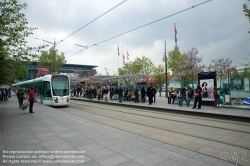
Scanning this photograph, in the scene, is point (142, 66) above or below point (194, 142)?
above

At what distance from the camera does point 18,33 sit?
10.2 metres

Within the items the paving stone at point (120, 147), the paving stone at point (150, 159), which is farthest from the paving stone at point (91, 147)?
the paving stone at point (150, 159)

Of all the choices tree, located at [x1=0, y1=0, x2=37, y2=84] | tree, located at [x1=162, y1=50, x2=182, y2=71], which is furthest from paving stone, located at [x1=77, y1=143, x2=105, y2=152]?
tree, located at [x1=162, y1=50, x2=182, y2=71]

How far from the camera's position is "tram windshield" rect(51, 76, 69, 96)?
1557cm

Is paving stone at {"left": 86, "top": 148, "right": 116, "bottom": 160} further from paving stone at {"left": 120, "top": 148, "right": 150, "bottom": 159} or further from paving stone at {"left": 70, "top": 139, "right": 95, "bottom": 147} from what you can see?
paving stone at {"left": 70, "top": 139, "right": 95, "bottom": 147}

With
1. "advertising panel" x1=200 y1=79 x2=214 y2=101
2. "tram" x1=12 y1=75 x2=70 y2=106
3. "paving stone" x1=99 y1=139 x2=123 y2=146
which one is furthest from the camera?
"tram" x1=12 y1=75 x2=70 y2=106

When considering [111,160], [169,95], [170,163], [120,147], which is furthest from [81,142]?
[169,95]

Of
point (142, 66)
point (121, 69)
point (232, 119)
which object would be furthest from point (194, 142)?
point (121, 69)

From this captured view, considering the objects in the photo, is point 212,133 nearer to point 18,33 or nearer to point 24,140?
point 24,140

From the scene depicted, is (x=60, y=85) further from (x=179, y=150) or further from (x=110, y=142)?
(x=179, y=150)

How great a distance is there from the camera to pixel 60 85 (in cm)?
1583

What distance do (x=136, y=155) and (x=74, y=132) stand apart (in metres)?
3.21

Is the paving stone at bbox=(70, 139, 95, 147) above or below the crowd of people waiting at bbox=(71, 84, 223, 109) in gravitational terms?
below

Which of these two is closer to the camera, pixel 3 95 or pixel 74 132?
pixel 74 132
